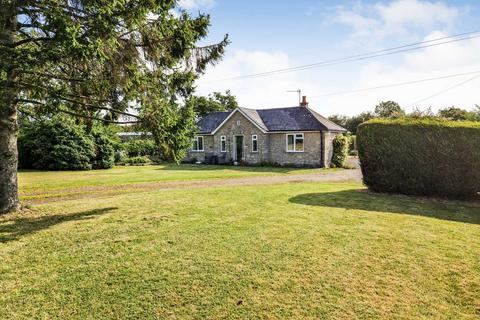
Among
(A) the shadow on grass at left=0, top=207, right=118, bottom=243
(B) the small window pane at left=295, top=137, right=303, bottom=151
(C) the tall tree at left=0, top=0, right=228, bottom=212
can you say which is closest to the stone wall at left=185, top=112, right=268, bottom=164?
(B) the small window pane at left=295, top=137, right=303, bottom=151

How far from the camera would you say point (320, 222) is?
696 centimetres

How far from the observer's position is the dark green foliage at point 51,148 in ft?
78.9

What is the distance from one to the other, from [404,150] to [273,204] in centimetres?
548

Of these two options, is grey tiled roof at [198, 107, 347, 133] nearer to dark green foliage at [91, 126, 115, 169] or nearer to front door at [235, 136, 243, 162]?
front door at [235, 136, 243, 162]

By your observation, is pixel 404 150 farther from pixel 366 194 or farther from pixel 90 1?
pixel 90 1

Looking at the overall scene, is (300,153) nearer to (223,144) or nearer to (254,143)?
(254,143)

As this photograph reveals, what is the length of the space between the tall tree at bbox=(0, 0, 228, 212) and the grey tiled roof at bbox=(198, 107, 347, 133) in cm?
1723

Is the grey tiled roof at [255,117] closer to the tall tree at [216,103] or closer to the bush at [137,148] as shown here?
the bush at [137,148]

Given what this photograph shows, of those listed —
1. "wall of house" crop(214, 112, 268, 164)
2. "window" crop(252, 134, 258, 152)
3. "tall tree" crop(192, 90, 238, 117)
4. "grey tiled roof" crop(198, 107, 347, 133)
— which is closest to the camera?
"grey tiled roof" crop(198, 107, 347, 133)

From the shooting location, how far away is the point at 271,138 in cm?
2783

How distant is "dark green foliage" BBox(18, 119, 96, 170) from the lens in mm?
24062

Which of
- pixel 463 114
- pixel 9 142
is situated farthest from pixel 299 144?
pixel 463 114

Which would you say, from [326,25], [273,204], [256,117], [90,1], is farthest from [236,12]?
[256,117]

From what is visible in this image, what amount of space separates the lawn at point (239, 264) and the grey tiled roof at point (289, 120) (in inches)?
731
